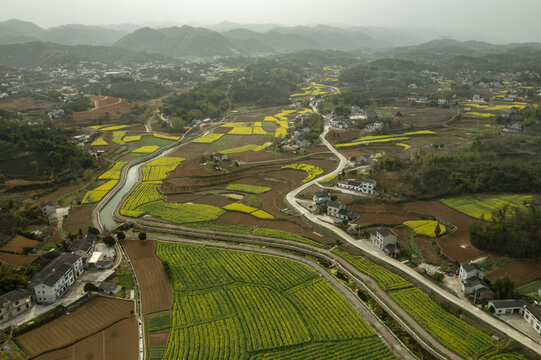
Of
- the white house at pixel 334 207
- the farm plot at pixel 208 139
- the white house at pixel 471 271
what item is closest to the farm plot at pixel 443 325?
the white house at pixel 471 271

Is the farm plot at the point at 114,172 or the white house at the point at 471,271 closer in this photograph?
the white house at the point at 471,271

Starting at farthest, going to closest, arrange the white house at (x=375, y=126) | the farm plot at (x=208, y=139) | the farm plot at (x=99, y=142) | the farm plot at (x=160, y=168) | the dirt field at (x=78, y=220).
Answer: the white house at (x=375, y=126), the farm plot at (x=208, y=139), the farm plot at (x=99, y=142), the farm plot at (x=160, y=168), the dirt field at (x=78, y=220)

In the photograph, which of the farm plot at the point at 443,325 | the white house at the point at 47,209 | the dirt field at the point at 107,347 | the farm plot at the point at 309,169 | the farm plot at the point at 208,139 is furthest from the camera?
the farm plot at the point at 208,139

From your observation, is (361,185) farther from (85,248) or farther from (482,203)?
(85,248)

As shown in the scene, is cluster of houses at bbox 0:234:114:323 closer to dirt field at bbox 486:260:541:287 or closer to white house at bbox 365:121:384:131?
dirt field at bbox 486:260:541:287

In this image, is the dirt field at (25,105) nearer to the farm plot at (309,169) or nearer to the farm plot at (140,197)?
the farm plot at (140,197)

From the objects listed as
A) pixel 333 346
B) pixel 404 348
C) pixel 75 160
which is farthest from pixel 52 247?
pixel 404 348

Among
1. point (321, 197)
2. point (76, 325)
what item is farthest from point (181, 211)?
point (76, 325)
